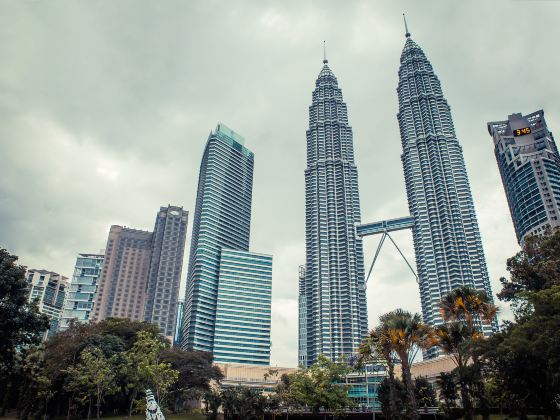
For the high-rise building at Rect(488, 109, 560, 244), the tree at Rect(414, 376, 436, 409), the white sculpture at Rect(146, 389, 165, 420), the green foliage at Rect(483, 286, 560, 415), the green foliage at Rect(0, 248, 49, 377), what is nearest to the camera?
the green foliage at Rect(483, 286, 560, 415)

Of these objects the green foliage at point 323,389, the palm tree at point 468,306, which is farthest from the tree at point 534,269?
the green foliage at point 323,389

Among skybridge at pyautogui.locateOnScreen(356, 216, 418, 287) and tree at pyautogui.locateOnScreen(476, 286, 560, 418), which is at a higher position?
skybridge at pyautogui.locateOnScreen(356, 216, 418, 287)

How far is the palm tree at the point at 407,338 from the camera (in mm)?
40094

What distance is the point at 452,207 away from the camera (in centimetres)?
17812

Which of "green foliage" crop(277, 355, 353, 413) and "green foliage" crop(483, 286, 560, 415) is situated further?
"green foliage" crop(277, 355, 353, 413)

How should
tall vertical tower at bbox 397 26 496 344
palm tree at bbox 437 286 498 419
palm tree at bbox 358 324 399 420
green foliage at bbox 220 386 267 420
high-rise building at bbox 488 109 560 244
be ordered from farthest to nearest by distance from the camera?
1. tall vertical tower at bbox 397 26 496 344
2. high-rise building at bbox 488 109 560 244
3. green foliage at bbox 220 386 267 420
4. palm tree at bbox 358 324 399 420
5. palm tree at bbox 437 286 498 419

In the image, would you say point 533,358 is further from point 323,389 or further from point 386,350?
point 323,389

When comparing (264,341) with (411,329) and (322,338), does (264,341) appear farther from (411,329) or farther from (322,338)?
(411,329)

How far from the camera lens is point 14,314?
2076 inches

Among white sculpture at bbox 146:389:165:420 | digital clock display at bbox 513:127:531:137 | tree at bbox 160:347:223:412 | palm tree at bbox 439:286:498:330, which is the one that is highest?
digital clock display at bbox 513:127:531:137

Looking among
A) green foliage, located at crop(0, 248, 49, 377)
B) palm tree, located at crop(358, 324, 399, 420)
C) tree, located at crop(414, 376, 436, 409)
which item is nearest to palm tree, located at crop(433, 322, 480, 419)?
palm tree, located at crop(358, 324, 399, 420)

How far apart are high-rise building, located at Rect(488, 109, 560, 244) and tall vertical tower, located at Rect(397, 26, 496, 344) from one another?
1614 centimetres

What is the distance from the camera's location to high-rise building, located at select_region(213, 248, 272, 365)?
18220 centimetres

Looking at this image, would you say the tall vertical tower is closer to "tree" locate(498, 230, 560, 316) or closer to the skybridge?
the skybridge
